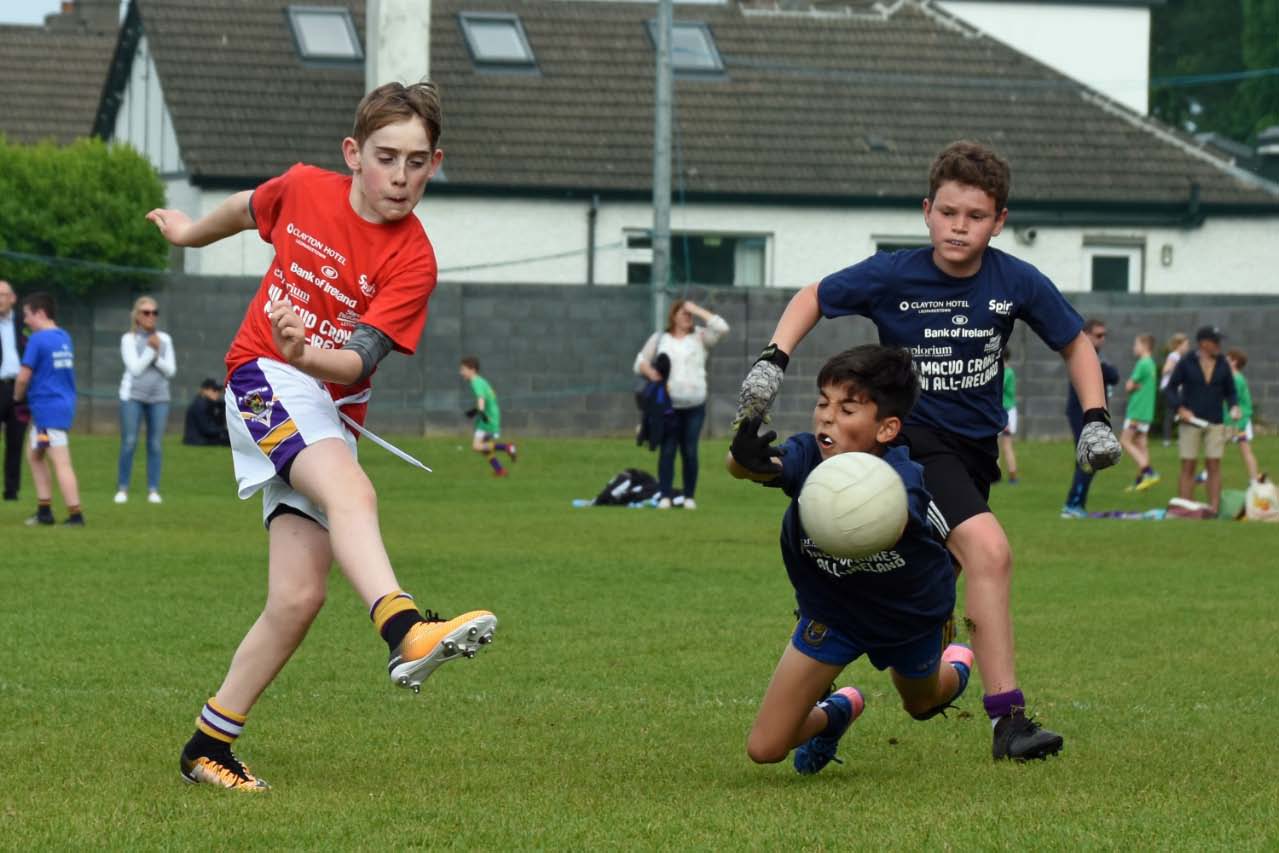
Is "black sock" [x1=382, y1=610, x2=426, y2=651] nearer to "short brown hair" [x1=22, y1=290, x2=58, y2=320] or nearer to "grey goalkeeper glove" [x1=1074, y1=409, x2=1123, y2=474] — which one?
"grey goalkeeper glove" [x1=1074, y1=409, x2=1123, y2=474]

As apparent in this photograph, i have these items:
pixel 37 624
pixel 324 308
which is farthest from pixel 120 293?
pixel 324 308

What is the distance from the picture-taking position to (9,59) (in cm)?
4962

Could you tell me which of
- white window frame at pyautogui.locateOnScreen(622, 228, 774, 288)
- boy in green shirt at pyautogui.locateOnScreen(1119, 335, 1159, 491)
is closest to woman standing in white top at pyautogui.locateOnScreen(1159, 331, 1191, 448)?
boy in green shirt at pyautogui.locateOnScreen(1119, 335, 1159, 491)

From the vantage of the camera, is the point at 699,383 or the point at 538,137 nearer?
the point at 699,383

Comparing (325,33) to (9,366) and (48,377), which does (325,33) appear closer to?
(9,366)

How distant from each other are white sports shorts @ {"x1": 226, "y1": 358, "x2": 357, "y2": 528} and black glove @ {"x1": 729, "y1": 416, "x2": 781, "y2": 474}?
3.84ft

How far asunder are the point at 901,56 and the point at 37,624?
34.2 metres

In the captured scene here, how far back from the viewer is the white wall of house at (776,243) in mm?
37531

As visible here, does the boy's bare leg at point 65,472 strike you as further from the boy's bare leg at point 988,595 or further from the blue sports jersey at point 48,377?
the boy's bare leg at point 988,595

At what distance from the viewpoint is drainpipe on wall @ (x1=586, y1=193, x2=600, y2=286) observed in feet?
125

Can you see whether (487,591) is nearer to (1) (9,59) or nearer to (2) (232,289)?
(2) (232,289)

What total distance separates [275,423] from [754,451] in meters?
1.43

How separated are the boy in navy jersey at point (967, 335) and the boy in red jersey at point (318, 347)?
1443 mm

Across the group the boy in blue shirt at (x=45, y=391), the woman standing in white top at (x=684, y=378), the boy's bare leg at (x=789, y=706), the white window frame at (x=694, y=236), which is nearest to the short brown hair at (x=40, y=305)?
the boy in blue shirt at (x=45, y=391)
